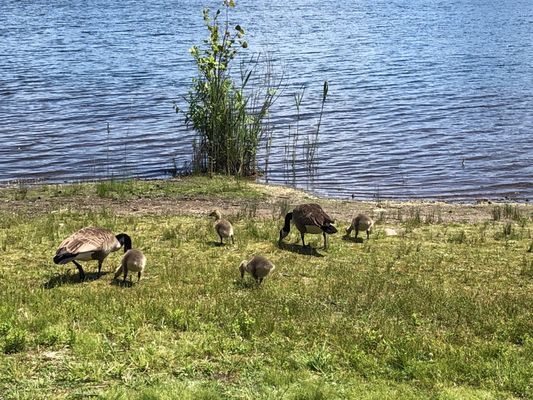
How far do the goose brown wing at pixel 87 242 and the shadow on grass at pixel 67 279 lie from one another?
543mm

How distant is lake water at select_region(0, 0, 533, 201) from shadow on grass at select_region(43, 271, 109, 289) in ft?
37.5

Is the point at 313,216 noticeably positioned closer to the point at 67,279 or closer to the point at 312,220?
the point at 312,220

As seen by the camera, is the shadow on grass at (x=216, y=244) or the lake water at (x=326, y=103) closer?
the shadow on grass at (x=216, y=244)

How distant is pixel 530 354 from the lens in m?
8.16

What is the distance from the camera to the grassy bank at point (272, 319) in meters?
7.29

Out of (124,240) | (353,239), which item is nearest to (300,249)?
(353,239)

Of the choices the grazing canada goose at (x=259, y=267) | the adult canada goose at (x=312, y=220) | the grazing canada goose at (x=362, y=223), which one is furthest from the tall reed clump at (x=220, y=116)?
the grazing canada goose at (x=259, y=267)

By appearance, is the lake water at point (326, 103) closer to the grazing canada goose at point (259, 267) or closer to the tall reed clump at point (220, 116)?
the tall reed clump at point (220, 116)

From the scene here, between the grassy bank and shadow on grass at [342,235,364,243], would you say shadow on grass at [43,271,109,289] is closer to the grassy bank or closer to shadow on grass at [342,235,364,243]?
the grassy bank

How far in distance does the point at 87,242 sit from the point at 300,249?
4.14 m

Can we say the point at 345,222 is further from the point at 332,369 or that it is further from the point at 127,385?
the point at 127,385

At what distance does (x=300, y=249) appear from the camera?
13.0m

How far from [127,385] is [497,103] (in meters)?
29.6

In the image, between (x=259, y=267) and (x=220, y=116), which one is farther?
(x=220, y=116)
